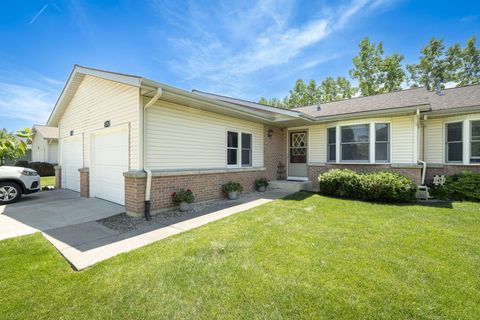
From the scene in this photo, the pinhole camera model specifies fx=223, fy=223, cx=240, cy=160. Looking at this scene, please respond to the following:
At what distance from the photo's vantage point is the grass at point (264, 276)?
2.30 m

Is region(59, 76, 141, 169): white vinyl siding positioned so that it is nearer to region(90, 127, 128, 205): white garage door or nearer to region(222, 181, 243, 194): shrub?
region(90, 127, 128, 205): white garage door

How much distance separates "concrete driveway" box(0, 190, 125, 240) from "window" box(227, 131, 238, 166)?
3984 millimetres

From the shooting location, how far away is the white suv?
7.14m

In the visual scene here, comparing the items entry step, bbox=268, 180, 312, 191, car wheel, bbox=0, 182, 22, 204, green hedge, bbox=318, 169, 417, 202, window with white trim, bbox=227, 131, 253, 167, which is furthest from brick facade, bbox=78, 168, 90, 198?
green hedge, bbox=318, 169, 417, 202

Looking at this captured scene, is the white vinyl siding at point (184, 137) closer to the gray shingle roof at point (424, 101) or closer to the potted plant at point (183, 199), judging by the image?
the potted plant at point (183, 199)

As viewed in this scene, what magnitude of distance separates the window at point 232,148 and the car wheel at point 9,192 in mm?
7135

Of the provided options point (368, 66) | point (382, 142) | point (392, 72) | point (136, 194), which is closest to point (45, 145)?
point (136, 194)

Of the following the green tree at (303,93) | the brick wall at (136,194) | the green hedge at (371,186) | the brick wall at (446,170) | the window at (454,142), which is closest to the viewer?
the brick wall at (136,194)

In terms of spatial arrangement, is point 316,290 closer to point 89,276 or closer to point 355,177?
point 89,276

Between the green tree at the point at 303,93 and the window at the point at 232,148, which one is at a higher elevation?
the green tree at the point at 303,93

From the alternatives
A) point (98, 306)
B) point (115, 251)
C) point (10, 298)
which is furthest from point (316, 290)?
point (10, 298)

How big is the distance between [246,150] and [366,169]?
4916 millimetres

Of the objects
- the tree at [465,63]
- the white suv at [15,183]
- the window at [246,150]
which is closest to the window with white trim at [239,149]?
the window at [246,150]

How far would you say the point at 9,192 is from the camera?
726 cm
